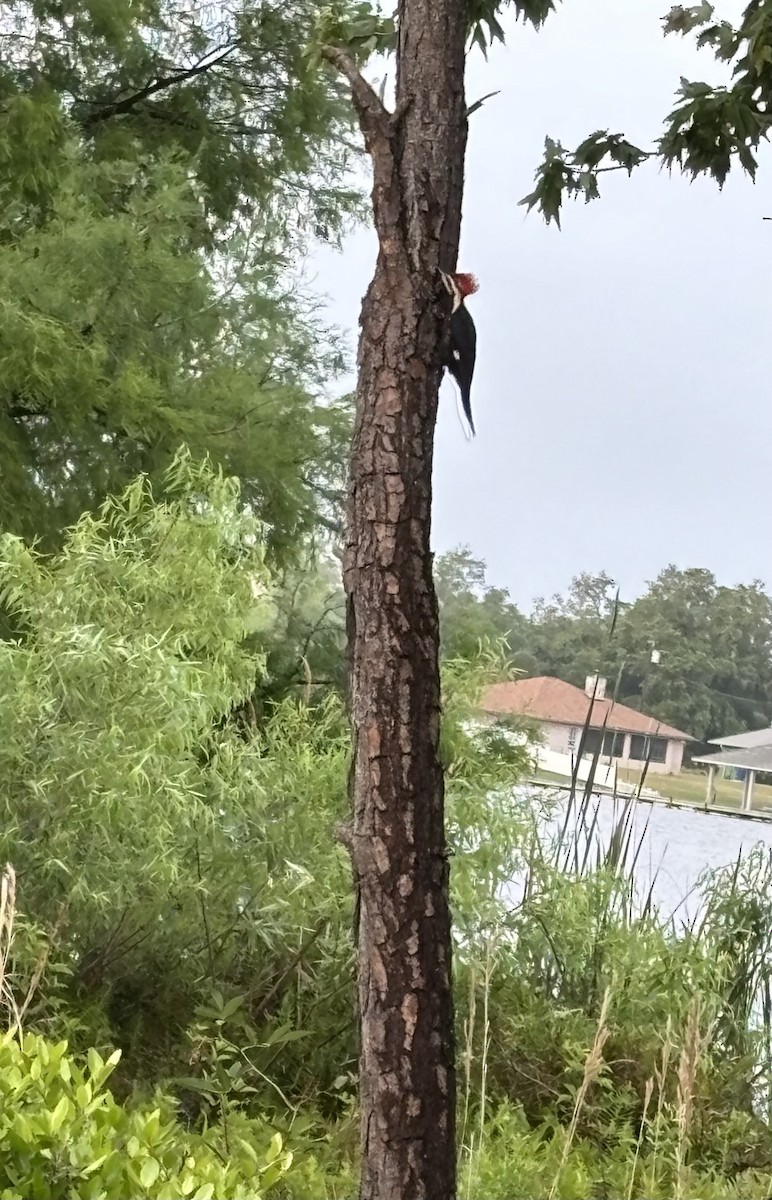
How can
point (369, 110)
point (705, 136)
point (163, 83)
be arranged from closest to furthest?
point (369, 110) < point (705, 136) < point (163, 83)

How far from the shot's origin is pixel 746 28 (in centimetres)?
121

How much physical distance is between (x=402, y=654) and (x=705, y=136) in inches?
29.4

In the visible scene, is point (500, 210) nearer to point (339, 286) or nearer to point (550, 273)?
point (550, 273)

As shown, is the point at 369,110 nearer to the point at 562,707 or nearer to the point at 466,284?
the point at 466,284

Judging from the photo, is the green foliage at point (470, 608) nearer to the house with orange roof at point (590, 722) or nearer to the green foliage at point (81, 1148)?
the house with orange roof at point (590, 722)

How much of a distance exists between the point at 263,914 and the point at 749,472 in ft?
2.95

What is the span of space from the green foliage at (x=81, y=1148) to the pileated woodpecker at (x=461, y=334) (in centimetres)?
58

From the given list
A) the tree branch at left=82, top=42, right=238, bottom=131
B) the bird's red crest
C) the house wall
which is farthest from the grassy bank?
the tree branch at left=82, top=42, right=238, bottom=131

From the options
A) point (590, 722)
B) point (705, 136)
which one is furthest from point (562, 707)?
point (705, 136)

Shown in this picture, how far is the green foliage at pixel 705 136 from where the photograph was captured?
1.15 m

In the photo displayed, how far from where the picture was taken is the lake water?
4.90 feet

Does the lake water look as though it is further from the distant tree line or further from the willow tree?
the willow tree

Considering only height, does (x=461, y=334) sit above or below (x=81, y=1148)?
above

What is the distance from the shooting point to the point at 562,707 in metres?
1.54
